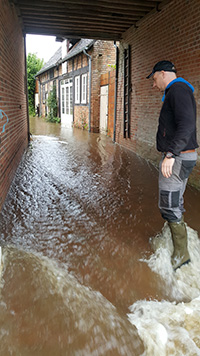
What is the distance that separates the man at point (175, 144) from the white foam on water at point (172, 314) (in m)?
0.14

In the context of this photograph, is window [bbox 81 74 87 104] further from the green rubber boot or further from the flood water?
the green rubber boot

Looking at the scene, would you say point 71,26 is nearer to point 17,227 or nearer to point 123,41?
point 123,41

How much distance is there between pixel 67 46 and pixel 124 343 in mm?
20606

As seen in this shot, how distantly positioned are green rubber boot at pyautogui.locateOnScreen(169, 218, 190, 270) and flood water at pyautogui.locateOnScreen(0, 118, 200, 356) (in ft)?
0.25

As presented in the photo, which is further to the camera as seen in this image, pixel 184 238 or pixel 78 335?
pixel 184 238

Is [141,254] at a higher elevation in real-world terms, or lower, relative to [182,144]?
lower

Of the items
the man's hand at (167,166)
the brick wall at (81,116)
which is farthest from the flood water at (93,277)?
the brick wall at (81,116)

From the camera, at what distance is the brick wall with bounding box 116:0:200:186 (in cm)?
561

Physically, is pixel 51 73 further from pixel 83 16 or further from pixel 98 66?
pixel 83 16

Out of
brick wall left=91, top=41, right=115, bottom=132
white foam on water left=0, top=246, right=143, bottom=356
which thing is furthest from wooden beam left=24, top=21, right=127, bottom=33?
white foam on water left=0, top=246, right=143, bottom=356

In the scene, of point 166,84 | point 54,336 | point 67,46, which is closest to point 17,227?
point 54,336

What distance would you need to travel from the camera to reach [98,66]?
48.7 feet

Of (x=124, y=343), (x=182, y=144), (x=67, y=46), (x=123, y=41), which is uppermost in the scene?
(x=67, y=46)

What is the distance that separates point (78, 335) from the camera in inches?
81.0
